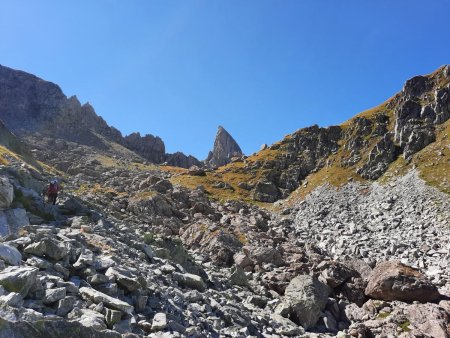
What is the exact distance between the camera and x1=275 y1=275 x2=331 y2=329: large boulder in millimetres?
27859

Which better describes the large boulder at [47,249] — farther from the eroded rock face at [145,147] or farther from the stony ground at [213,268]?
the eroded rock face at [145,147]

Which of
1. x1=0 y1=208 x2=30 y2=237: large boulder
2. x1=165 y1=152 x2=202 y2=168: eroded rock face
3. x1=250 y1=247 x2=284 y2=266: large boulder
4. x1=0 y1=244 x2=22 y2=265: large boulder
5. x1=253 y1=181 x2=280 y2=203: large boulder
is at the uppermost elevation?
x1=165 y1=152 x2=202 y2=168: eroded rock face

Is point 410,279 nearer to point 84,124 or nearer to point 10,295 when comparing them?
point 10,295

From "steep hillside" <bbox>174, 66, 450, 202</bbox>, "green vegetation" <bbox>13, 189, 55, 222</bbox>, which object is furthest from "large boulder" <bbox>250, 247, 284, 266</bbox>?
"steep hillside" <bbox>174, 66, 450, 202</bbox>

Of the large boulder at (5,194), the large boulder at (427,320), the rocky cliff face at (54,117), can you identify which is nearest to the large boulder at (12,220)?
the large boulder at (5,194)

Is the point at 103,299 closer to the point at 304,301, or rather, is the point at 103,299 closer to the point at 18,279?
the point at 18,279

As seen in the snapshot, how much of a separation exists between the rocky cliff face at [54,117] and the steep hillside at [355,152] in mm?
73010

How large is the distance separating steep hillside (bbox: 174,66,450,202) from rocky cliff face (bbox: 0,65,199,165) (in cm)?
7301

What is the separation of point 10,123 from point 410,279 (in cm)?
16660

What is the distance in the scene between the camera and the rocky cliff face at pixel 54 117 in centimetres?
16200

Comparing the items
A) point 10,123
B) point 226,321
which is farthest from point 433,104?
point 10,123

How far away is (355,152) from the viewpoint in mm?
97500

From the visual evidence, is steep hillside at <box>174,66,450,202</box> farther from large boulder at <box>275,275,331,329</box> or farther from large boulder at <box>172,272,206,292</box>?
large boulder at <box>172,272,206,292</box>

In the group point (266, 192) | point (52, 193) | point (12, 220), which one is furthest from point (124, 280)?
point (266, 192)
